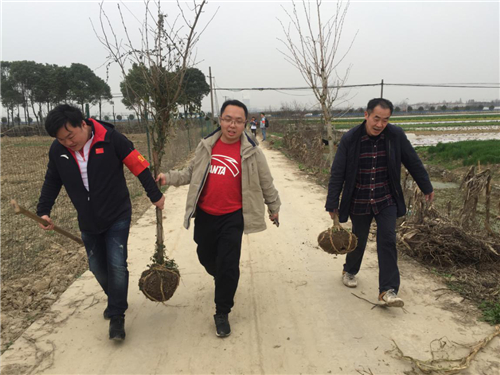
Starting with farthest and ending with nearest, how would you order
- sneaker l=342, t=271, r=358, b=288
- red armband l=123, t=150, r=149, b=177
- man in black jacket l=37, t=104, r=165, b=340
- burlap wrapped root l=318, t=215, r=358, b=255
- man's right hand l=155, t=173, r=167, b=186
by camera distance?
1. sneaker l=342, t=271, r=358, b=288
2. burlap wrapped root l=318, t=215, r=358, b=255
3. man's right hand l=155, t=173, r=167, b=186
4. red armband l=123, t=150, r=149, b=177
5. man in black jacket l=37, t=104, r=165, b=340

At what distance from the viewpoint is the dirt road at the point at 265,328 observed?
2.35 metres

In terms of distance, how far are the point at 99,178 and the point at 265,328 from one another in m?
1.77

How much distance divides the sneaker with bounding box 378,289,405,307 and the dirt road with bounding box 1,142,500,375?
4.7 inches

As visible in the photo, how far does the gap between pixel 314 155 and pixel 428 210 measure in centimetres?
769

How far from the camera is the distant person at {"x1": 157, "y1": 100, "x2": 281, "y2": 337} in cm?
261

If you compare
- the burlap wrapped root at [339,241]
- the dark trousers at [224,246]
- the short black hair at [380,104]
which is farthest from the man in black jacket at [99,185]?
the short black hair at [380,104]

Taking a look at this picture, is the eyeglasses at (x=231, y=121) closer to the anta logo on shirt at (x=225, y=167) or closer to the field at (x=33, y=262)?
the anta logo on shirt at (x=225, y=167)

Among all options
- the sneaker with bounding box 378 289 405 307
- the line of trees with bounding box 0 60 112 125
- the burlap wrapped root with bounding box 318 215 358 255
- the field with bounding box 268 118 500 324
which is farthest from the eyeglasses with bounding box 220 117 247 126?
the line of trees with bounding box 0 60 112 125

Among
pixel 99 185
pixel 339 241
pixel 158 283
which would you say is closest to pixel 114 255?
pixel 158 283

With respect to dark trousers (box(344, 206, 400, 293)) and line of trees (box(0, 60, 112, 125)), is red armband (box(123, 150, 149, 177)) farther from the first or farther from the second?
line of trees (box(0, 60, 112, 125))

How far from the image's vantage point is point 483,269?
11.7ft

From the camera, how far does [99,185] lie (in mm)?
2439

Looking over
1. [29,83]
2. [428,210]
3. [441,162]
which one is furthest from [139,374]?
[29,83]

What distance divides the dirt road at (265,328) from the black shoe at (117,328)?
0.07m
